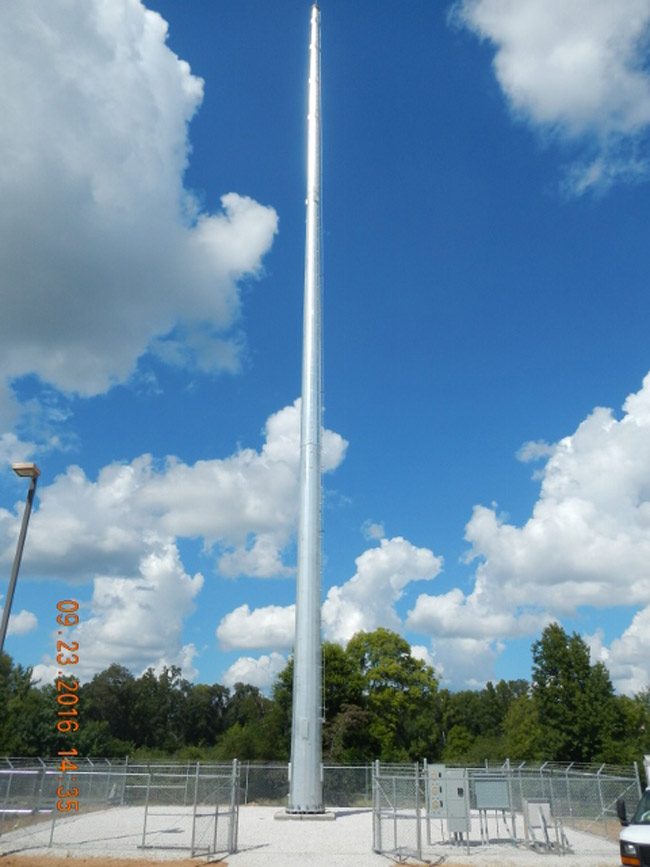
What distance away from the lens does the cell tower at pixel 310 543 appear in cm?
2697

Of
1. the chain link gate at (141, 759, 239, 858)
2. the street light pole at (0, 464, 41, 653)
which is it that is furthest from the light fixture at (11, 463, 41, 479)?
the chain link gate at (141, 759, 239, 858)

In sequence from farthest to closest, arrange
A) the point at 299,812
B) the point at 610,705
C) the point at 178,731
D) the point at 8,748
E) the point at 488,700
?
the point at 488,700 < the point at 178,731 < the point at 610,705 < the point at 8,748 < the point at 299,812

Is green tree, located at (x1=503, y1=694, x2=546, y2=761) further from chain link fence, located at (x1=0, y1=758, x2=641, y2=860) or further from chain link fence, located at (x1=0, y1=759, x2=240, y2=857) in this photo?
chain link fence, located at (x1=0, y1=759, x2=240, y2=857)

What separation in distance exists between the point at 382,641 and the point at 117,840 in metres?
44.5

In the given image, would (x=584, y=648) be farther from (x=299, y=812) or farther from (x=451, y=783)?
(x=451, y=783)

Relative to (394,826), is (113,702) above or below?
above

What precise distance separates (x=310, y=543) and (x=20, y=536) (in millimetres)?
16032

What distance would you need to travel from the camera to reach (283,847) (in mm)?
20031

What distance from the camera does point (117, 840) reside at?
2153 centimetres

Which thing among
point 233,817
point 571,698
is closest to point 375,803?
point 233,817

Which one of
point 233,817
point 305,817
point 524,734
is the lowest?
point 305,817

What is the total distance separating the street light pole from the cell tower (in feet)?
50.6

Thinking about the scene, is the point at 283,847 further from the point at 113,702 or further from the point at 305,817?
the point at 113,702

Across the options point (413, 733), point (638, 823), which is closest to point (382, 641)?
point (413, 733)
